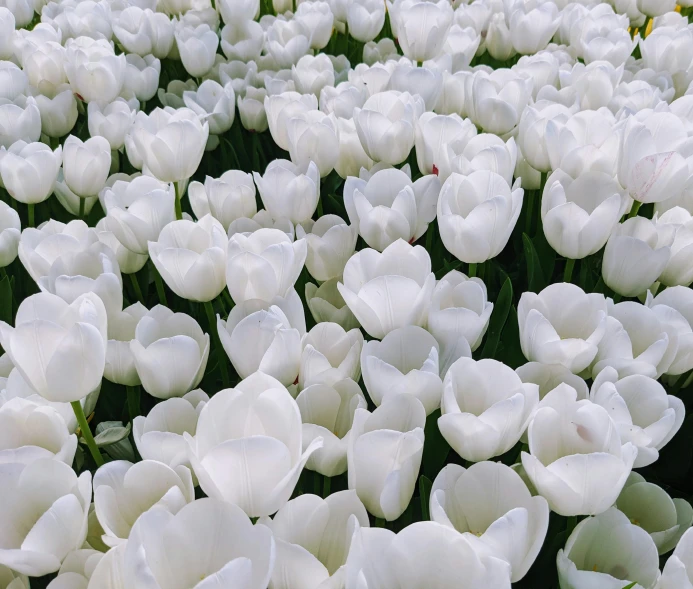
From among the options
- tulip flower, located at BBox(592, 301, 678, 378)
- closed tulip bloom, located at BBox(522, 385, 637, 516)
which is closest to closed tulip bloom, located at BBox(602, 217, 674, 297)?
tulip flower, located at BBox(592, 301, 678, 378)

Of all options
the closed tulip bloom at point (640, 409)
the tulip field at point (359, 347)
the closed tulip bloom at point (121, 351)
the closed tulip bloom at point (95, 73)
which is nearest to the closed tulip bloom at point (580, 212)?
the tulip field at point (359, 347)

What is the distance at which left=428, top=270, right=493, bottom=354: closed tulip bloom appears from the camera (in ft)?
2.71

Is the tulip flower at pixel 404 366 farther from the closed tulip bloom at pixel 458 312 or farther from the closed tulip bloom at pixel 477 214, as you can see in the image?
the closed tulip bloom at pixel 477 214

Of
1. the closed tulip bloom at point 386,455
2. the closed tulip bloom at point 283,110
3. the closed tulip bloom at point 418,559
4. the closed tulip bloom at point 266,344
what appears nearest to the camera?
the closed tulip bloom at point 418,559

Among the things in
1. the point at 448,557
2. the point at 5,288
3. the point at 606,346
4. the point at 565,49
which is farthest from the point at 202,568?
the point at 565,49

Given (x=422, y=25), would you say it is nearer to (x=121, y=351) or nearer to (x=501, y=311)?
(x=501, y=311)

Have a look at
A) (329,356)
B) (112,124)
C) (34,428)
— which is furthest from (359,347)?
(112,124)

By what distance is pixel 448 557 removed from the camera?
56 cm

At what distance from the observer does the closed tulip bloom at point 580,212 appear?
0.99m

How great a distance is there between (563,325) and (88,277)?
25.0 inches

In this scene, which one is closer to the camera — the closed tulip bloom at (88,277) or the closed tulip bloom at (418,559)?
the closed tulip bloom at (418,559)

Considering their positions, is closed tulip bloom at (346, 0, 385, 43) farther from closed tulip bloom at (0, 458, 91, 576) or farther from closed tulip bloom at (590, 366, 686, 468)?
closed tulip bloom at (0, 458, 91, 576)

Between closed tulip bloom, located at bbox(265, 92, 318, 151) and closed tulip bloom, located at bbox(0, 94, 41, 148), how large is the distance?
48cm

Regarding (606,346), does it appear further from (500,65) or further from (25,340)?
(500,65)
